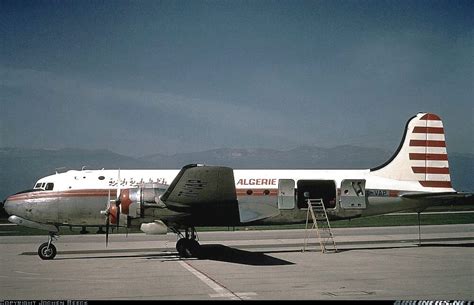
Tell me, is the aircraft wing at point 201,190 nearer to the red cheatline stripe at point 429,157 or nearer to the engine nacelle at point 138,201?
the engine nacelle at point 138,201

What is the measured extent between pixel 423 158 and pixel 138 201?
12.2m

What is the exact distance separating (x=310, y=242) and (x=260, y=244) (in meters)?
2.48

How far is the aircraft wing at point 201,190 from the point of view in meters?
14.0

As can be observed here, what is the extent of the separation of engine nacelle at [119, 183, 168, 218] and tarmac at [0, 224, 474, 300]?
1.69m

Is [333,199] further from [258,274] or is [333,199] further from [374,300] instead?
[374,300]

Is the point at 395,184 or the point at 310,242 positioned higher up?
the point at 395,184

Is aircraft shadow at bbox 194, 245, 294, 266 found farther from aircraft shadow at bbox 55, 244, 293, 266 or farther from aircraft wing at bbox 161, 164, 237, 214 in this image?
aircraft wing at bbox 161, 164, 237, 214

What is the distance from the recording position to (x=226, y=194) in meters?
15.6

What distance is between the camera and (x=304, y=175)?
1834cm

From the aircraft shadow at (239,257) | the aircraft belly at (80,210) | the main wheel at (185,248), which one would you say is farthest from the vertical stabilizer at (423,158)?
the aircraft belly at (80,210)

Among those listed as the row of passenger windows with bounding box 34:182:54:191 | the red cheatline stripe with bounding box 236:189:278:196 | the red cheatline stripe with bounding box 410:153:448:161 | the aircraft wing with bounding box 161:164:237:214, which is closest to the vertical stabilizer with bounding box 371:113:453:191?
the red cheatline stripe with bounding box 410:153:448:161

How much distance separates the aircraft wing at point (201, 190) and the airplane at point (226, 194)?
32 mm

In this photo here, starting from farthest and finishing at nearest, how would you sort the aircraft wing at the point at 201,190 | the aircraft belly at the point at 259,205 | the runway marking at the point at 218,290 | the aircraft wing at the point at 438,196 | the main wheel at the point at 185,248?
the aircraft wing at the point at 438,196, the aircraft belly at the point at 259,205, the main wheel at the point at 185,248, the aircraft wing at the point at 201,190, the runway marking at the point at 218,290

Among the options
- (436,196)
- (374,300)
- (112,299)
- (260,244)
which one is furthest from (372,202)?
(112,299)
